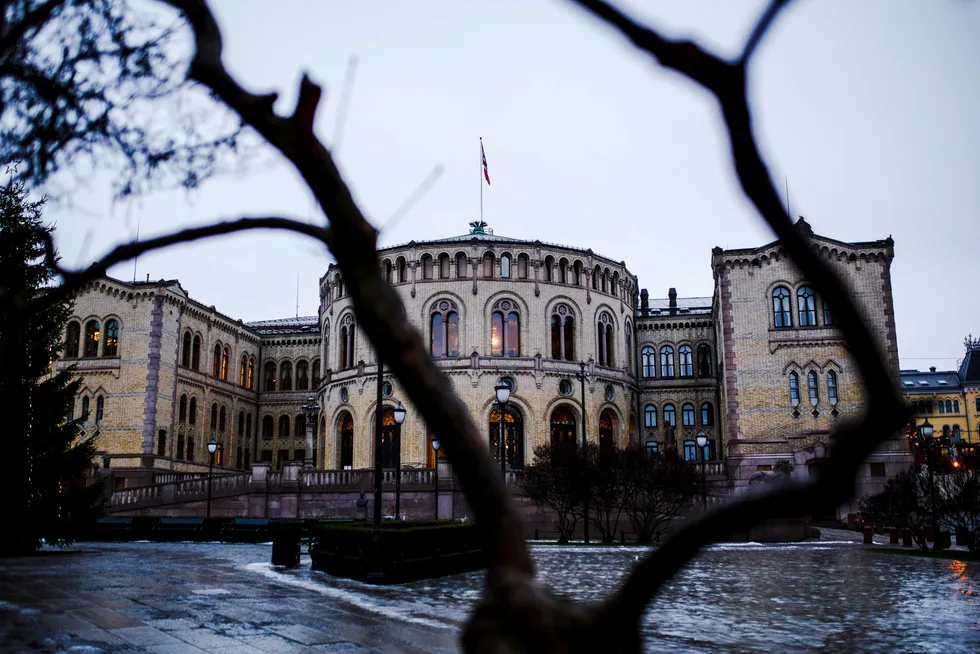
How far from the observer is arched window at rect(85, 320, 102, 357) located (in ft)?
165

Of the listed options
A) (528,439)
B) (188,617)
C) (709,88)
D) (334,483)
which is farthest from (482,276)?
(709,88)

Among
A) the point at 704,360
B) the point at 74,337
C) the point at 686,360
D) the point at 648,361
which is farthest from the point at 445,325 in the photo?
the point at 74,337

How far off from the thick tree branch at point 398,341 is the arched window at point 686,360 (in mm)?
55392

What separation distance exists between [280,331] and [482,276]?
2283cm

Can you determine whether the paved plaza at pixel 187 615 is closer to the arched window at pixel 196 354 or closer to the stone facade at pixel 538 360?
the stone facade at pixel 538 360

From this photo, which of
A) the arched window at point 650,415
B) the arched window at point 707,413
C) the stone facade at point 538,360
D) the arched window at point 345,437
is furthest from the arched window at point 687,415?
the arched window at point 345,437

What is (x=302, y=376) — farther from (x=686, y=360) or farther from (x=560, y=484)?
(x=560, y=484)

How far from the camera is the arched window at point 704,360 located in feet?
186

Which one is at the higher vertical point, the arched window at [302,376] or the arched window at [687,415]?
the arched window at [302,376]

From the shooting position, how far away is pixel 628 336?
5519cm

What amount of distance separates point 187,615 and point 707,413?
4919 cm

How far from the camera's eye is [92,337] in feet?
166

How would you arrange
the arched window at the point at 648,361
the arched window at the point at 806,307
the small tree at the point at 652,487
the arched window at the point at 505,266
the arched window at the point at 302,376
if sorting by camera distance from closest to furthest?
the small tree at the point at 652,487
the arched window at the point at 806,307
the arched window at the point at 505,266
the arched window at the point at 648,361
the arched window at the point at 302,376

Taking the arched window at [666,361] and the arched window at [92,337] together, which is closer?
the arched window at [92,337]
